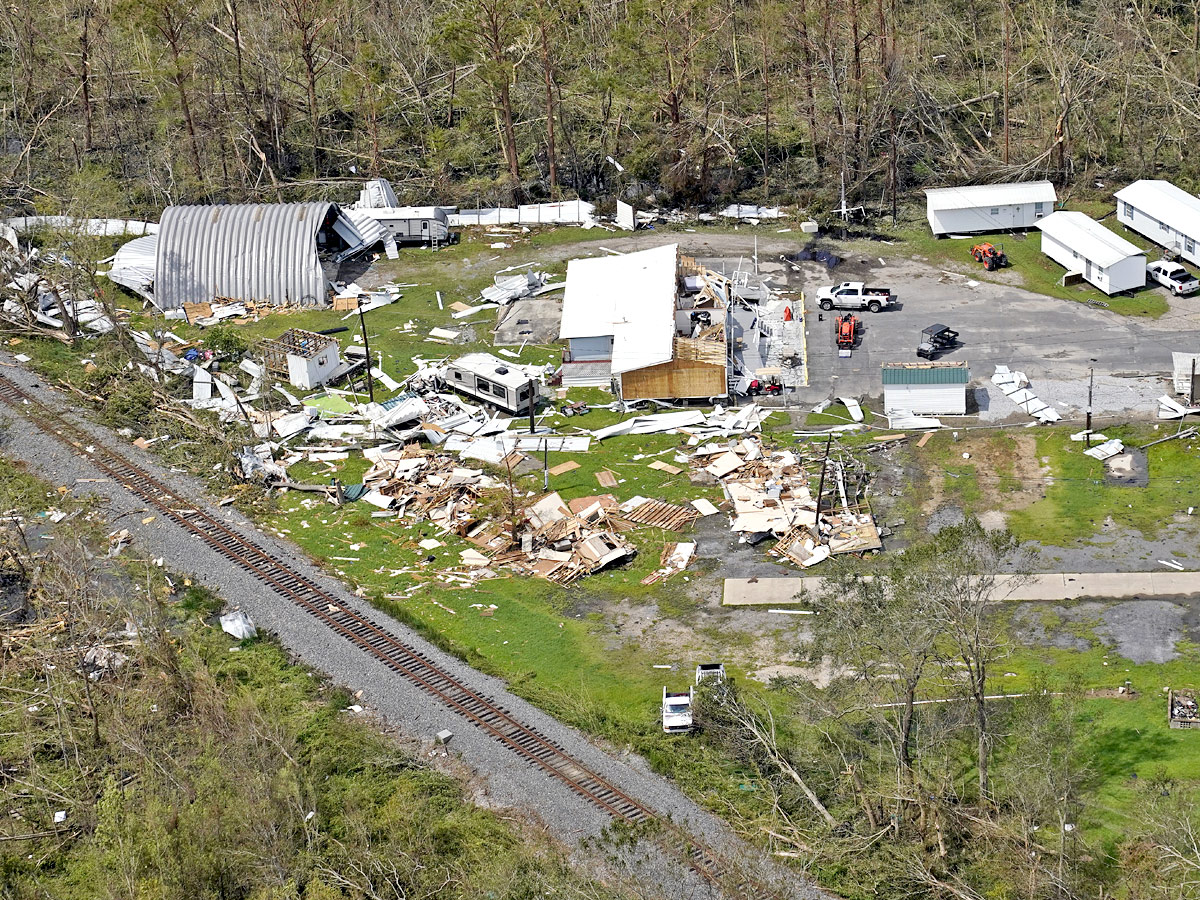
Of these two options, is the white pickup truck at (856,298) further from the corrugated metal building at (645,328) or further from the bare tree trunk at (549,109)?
the bare tree trunk at (549,109)

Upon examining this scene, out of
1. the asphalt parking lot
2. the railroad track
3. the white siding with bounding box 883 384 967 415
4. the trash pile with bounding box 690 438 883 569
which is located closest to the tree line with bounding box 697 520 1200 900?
the railroad track

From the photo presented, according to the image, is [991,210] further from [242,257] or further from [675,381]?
[242,257]

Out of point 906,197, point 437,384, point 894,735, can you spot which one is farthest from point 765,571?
point 906,197

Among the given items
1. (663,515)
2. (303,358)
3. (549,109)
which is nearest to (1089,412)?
(663,515)

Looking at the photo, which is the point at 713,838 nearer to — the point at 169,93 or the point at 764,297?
the point at 764,297

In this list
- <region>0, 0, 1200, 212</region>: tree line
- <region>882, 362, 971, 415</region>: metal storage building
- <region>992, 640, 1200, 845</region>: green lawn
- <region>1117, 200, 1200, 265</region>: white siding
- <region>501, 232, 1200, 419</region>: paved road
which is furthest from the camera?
<region>0, 0, 1200, 212</region>: tree line

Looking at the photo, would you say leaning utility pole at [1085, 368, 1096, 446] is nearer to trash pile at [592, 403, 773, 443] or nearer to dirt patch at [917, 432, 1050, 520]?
dirt patch at [917, 432, 1050, 520]
